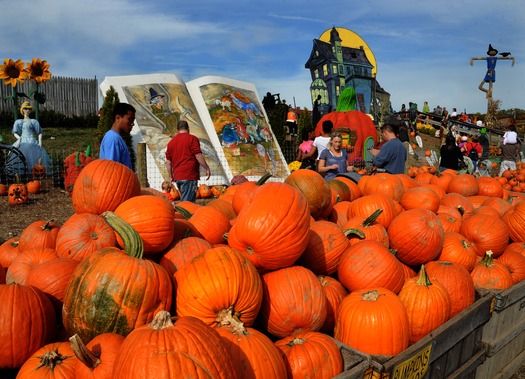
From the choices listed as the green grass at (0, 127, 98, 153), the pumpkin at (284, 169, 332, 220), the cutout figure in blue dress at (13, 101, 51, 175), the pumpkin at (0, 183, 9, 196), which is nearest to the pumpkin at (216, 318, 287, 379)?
the pumpkin at (284, 169, 332, 220)

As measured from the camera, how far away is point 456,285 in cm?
295

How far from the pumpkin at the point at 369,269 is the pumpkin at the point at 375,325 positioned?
289 millimetres

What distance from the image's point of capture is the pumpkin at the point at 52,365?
176 cm

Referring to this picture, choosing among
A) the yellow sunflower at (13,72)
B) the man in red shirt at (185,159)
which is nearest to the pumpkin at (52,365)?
the man in red shirt at (185,159)

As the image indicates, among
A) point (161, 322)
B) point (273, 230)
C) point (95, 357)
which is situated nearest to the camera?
point (161, 322)

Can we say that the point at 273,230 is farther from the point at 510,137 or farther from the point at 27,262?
the point at 510,137

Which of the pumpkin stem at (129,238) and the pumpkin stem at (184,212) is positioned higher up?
the pumpkin stem at (129,238)

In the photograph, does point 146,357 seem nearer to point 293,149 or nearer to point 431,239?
point 431,239

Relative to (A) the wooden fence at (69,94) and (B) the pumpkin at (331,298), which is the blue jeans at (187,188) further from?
(A) the wooden fence at (69,94)

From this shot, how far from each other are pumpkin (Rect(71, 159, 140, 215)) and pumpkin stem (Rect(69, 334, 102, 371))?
1.24 metres

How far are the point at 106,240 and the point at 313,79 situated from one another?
2048 centimetres

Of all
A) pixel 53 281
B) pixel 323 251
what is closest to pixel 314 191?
pixel 323 251

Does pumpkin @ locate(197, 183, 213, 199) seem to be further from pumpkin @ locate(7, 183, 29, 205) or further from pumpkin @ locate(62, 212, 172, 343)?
pumpkin @ locate(62, 212, 172, 343)

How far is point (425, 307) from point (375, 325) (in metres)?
0.52
